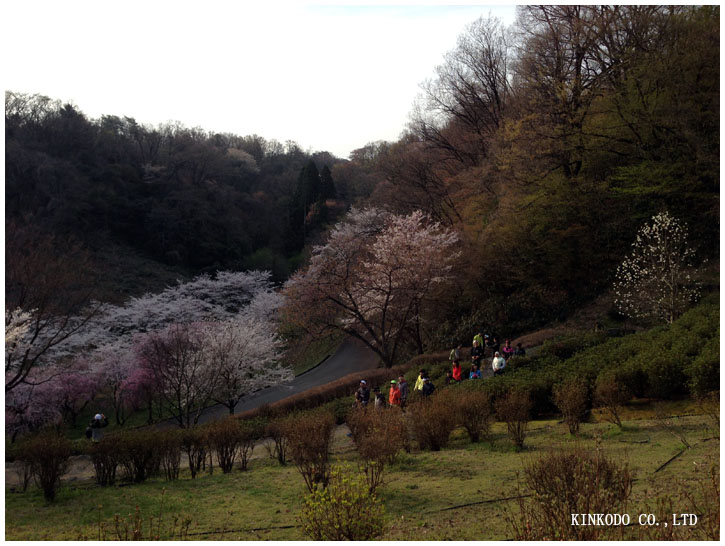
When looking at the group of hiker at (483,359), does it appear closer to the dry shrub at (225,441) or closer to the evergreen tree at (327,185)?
the dry shrub at (225,441)

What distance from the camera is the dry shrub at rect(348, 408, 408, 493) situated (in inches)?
296

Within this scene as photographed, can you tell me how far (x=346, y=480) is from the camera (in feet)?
16.4

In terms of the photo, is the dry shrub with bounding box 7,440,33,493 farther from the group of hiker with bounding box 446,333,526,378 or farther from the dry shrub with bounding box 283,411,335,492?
the group of hiker with bounding box 446,333,526,378

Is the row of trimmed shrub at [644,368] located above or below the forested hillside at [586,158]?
below

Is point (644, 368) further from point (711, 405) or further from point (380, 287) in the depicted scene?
point (380, 287)

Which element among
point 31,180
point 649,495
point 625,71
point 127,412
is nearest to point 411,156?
point 625,71

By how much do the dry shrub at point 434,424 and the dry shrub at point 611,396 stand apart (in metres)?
2.84

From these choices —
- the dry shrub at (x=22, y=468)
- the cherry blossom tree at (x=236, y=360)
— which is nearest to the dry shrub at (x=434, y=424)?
the dry shrub at (x=22, y=468)

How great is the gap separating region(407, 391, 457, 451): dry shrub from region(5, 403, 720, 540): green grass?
300 millimetres

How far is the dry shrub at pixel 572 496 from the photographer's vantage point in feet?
14.4

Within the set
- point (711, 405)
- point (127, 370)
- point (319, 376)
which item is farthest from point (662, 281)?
point (127, 370)

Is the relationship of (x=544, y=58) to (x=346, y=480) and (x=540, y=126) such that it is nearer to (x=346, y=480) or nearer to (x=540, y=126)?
(x=540, y=126)

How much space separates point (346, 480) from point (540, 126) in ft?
72.3

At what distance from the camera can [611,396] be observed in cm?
1004
